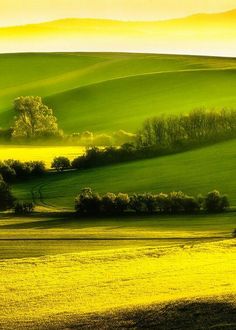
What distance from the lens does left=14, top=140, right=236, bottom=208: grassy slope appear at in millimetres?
67812

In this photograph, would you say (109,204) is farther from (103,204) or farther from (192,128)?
(192,128)

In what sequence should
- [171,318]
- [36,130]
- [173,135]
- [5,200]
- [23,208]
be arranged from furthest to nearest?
[36,130] < [173,135] < [5,200] < [23,208] < [171,318]

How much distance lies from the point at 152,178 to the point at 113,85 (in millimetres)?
66718

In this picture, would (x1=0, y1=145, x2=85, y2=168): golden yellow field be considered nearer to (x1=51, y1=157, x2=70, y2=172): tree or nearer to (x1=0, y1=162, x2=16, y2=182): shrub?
(x1=51, y1=157, x2=70, y2=172): tree

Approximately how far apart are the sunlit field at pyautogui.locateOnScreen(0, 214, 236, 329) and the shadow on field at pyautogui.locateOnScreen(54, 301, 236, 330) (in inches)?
39.6

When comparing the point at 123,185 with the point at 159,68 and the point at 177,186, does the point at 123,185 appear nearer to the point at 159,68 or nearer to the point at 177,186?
the point at 177,186

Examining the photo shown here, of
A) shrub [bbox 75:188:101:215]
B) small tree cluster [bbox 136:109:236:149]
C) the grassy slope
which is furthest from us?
small tree cluster [bbox 136:109:236:149]

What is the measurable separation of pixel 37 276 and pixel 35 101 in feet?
261

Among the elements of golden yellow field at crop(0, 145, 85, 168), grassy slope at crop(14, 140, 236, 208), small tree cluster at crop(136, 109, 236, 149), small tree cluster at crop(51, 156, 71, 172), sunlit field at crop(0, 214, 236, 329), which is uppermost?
small tree cluster at crop(136, 109, 236, 149)

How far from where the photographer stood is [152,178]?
240 ft

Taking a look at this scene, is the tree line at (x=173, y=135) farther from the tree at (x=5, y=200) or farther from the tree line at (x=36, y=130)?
the tree at (x=5, y=200)

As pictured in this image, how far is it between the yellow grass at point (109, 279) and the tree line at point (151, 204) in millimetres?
14659

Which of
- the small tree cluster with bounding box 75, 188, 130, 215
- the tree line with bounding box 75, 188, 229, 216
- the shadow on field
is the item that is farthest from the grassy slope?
the shadow on field

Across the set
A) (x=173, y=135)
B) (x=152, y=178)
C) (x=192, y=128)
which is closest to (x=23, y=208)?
(x=152, y=178)
